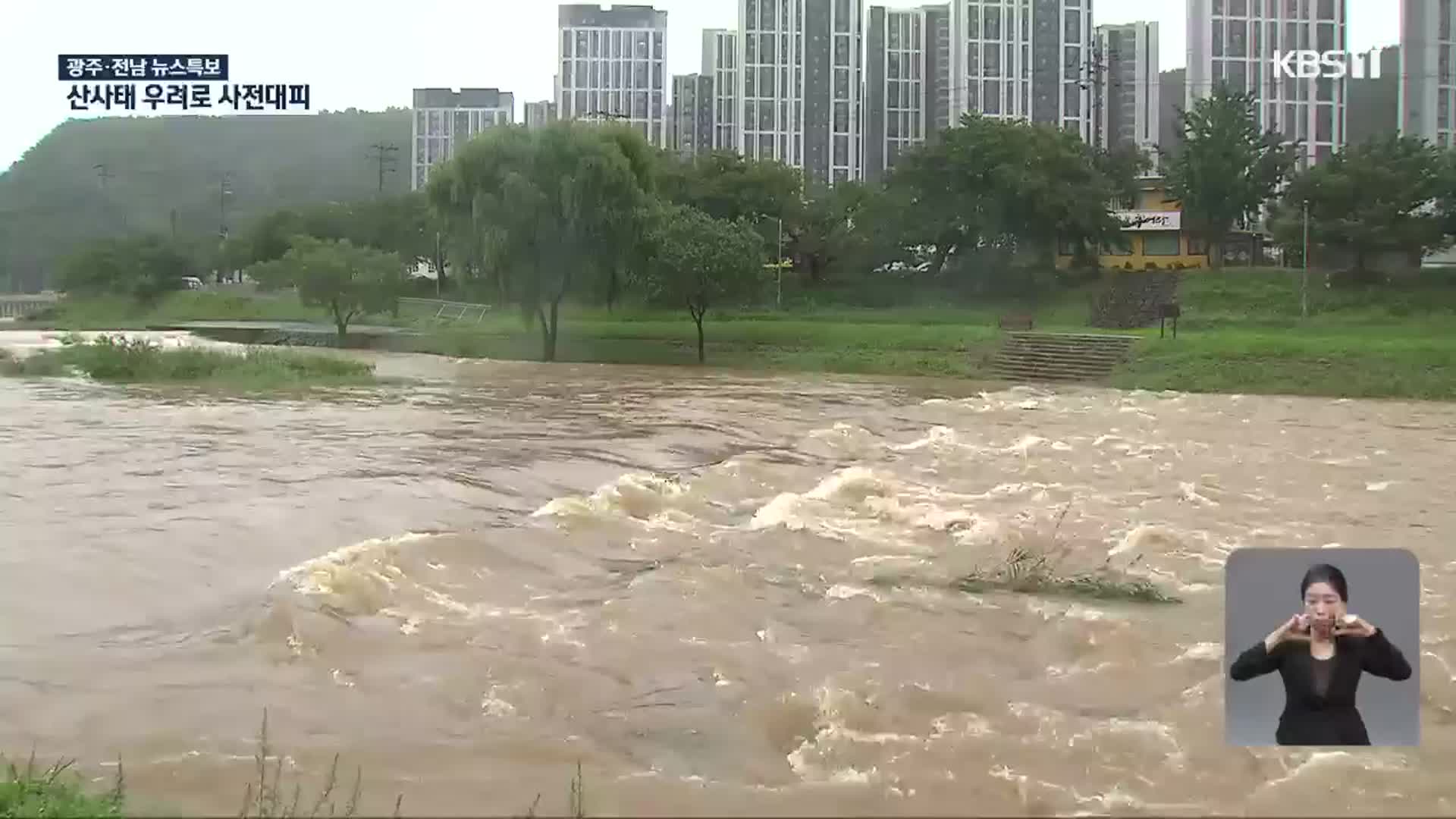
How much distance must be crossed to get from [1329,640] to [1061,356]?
74.9 feet

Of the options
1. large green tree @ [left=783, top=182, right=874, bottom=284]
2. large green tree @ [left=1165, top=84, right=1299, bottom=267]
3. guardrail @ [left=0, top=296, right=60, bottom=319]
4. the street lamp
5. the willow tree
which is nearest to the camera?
the willow tree

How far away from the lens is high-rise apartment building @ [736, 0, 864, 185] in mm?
47000

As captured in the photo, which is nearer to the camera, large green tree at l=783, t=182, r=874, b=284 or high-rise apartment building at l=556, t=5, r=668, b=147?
large green tree at l=783, t=182, r=874, b=284

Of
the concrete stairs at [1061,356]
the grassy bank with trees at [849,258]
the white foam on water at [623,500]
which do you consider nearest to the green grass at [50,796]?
the white foam on water at [623,500]

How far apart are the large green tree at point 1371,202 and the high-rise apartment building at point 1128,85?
46.4 ft

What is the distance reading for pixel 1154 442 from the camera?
13.4 meters

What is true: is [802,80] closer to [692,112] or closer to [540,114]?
[692,112]

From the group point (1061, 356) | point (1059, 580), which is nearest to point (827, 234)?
point (1061, 356)

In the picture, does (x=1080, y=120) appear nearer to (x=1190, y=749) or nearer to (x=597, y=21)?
(x=597, y=21)

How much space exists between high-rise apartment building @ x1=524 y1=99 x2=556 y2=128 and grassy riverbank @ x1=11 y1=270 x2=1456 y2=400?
12.3 ft

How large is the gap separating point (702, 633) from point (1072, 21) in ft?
148

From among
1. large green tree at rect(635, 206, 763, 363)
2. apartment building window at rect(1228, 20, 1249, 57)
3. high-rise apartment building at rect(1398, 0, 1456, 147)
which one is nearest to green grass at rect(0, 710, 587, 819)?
large green tree at rect(635, 206, 763, 363)

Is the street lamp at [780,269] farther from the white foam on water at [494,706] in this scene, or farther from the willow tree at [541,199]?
the white foam on water at [494,706]

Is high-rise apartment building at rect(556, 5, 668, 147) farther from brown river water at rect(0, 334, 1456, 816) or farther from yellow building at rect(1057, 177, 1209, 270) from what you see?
brown river water at rect(0, 334, 1456, 816)
